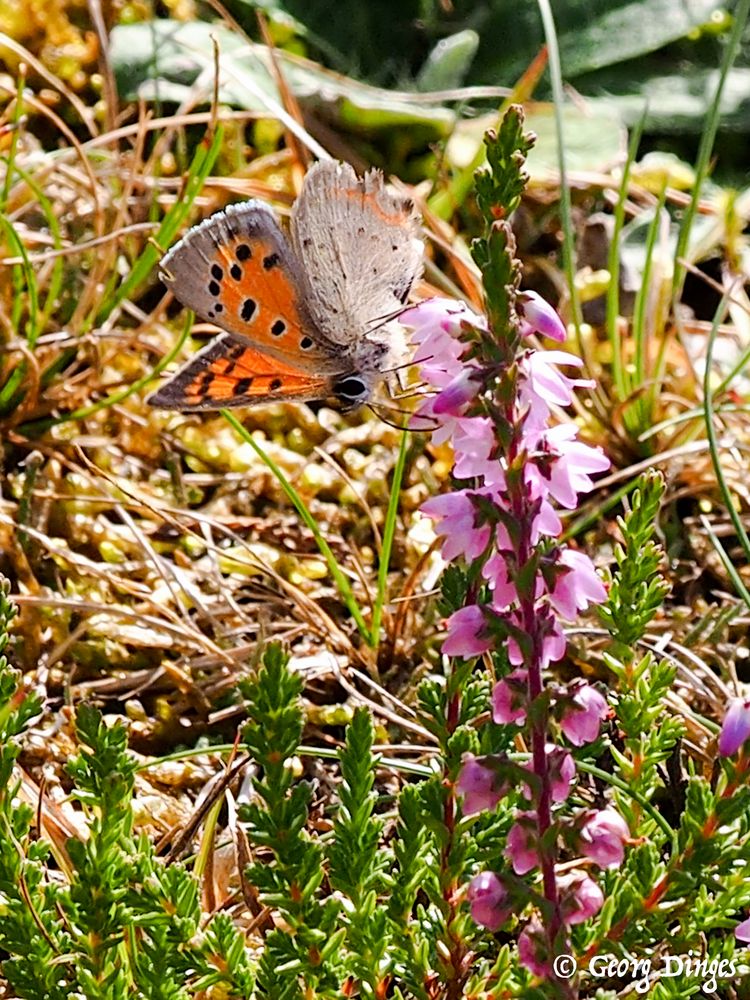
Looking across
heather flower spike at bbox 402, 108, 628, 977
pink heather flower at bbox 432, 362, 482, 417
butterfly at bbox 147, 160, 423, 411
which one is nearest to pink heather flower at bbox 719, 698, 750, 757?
heather flower spike at bbox 402, 108, 628, 977

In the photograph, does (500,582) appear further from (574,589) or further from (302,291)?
(302,291)

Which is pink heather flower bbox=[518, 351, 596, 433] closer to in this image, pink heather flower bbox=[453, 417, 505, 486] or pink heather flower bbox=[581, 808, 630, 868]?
pink heather flower bbox=[453, 417, 505, 486]

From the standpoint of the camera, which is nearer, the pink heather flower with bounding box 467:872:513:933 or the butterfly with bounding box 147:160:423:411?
the pink heather flower with bounding box 467:872:513:933

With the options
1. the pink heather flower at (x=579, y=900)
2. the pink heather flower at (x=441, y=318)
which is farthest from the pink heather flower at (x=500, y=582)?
the pink heather flower at (x=579, y=900)

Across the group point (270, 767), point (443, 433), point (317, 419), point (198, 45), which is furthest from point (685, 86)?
point (270, 767)

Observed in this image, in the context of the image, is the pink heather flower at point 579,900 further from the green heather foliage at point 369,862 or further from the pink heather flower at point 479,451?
the pink heather flower at point 479,451

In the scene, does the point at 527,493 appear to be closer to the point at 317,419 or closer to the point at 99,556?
the point at 99,556
